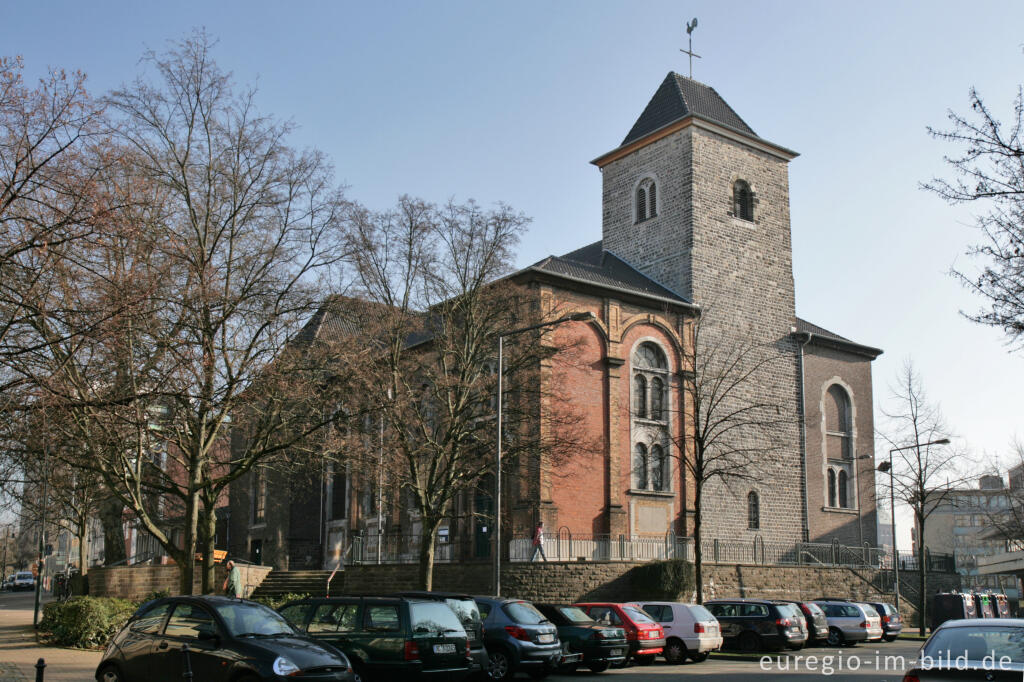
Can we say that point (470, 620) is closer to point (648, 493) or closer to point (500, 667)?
point (500, 667)

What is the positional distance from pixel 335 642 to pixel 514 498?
66.0ft

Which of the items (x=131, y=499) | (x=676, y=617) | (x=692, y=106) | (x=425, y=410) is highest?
(x=692, y=106)

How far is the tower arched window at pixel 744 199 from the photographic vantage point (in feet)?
146

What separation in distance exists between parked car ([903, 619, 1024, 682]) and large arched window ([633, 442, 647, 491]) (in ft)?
91.8

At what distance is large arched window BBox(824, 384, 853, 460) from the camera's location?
44.8 meters

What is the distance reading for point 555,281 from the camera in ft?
121

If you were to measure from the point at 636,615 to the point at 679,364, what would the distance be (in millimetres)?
19115

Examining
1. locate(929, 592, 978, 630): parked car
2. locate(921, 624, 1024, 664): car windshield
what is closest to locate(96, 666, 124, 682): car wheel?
locate(921, 624, 1024, 664): car windshield

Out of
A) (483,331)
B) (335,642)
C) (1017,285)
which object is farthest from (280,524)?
(1017,285)

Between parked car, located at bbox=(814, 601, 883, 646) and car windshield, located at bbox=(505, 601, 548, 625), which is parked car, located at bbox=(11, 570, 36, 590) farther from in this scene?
car windshield, located at bbox=(505, 601, 548, 625)

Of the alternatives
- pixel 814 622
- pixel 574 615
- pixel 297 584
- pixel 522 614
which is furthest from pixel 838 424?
pixel 522 614

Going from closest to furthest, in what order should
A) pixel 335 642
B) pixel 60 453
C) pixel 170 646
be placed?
pixel 170 646 → pixel 335 642 → pixel 60 453

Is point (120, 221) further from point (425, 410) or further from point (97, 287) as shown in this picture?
point (425, 410)

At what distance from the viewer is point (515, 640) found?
17.7 metres
